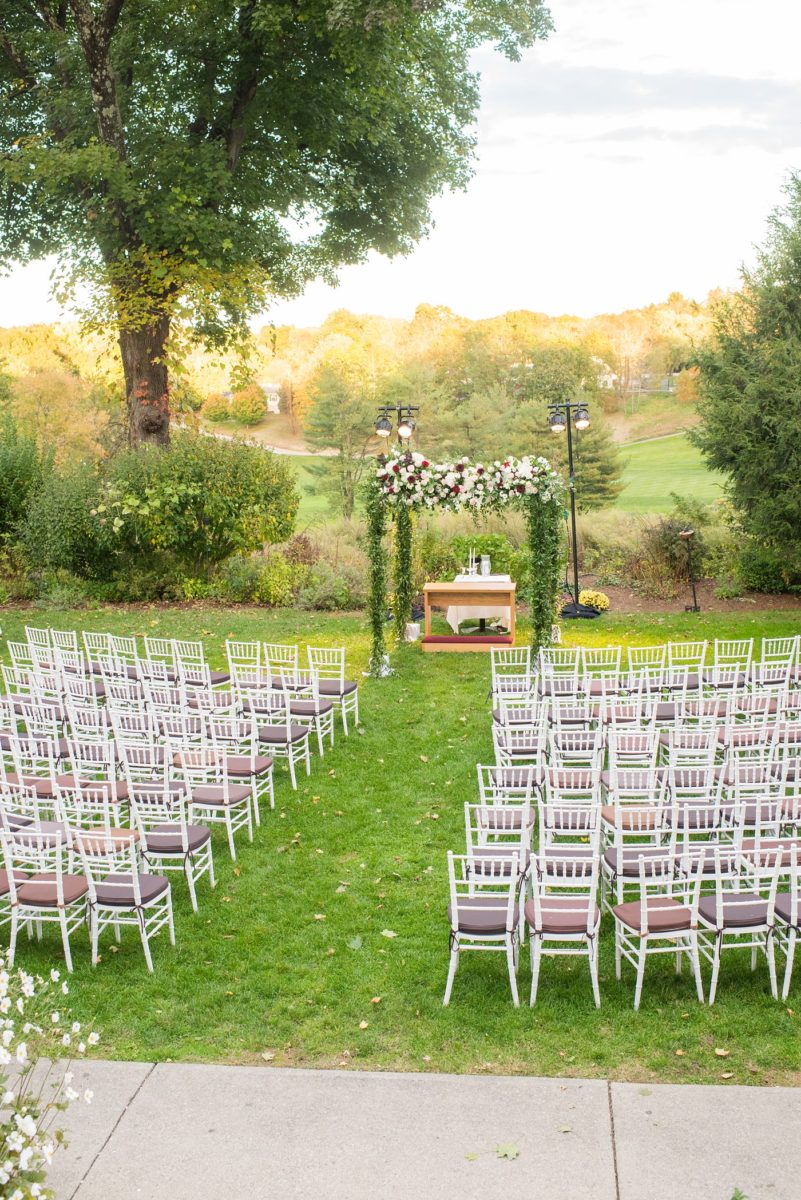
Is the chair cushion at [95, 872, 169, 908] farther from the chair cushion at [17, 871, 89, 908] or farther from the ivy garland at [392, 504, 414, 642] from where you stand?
the ivy garland at [392, 504, 414, 642]

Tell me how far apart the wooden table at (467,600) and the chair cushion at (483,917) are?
11191 mm

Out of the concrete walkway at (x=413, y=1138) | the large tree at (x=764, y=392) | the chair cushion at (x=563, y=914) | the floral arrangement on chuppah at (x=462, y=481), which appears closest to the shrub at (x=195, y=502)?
the floral arrangement on chuppah at (x=462, y=481)

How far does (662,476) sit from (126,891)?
57.3 metres

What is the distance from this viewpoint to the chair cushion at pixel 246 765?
1107 cm

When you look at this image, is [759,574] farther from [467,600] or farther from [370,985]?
[370,985]

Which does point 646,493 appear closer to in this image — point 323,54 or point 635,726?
point 323,54

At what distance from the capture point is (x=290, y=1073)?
6.68 meters

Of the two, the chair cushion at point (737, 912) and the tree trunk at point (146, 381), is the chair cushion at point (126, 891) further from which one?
the tree trunk at point (146, 381)

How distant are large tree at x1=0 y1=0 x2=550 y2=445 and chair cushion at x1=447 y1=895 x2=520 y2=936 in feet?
58.9

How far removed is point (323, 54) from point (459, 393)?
3911cm

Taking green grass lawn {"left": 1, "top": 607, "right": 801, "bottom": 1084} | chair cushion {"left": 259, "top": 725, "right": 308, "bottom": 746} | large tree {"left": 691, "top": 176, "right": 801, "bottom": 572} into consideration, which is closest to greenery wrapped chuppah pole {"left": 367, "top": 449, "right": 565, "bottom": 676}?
chair cushion {"left": 259, "top": 725, "right": 308, "bottom": 746}

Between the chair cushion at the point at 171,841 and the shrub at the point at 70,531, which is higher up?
the shrub at the point at 70,531

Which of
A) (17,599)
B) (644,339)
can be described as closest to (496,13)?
(17,599)

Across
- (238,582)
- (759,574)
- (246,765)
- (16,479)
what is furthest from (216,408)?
(246,765)
